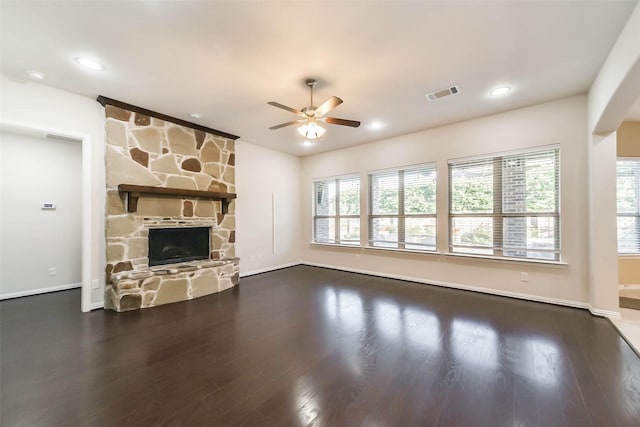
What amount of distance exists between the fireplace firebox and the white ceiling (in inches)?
82.3

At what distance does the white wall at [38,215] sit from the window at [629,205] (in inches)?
394

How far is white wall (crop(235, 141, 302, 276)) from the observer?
5727 mm

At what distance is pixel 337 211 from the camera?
6.60m

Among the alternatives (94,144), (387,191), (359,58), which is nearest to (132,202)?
(94,144)

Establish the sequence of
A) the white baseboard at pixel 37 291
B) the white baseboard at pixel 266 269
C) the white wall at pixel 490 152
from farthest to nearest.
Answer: the white baseboard at pixel 266 269, the white baseboard at pixel 37 291, the white wall at pixel 490 152

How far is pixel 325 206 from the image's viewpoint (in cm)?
687

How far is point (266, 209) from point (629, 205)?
7025 mm

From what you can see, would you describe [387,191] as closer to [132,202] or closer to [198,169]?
[198,169]

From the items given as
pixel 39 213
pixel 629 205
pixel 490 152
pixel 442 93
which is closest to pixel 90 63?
pixel 39 213

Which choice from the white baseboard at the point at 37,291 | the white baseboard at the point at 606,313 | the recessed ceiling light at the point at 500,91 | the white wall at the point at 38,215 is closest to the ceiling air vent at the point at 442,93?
the recessed ceiling light at the point at 500,91

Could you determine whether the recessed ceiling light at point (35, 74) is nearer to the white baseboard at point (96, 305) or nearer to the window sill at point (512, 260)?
the white baseboard at point (96, 305)

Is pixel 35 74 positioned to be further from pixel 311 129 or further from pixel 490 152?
pixel 490 152

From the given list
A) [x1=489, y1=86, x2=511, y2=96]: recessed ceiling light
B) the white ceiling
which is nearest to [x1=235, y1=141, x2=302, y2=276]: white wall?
the white ceiling

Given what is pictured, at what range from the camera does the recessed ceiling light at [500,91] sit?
11.2 feet
